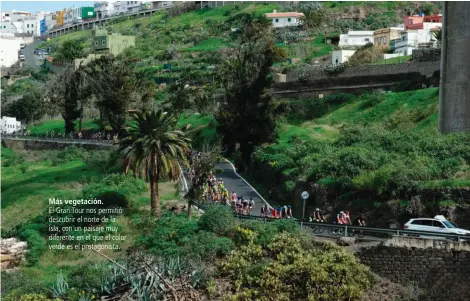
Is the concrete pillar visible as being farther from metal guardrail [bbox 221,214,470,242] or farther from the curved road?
metal guardrail [bbox 221,214,470,242]

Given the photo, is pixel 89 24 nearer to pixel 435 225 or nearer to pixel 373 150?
pixel 373 150

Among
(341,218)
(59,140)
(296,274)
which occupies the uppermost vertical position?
(341,218)

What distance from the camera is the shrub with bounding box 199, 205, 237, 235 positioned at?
26.9 m

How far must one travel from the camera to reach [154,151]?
103 feet

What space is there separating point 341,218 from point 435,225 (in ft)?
12.0

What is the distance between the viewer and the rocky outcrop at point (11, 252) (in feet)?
98.6

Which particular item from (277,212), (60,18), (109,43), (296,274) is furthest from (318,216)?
(60,18)

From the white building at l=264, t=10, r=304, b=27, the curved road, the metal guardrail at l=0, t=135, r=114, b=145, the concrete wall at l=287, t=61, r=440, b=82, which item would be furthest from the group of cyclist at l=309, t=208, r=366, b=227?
the white building at l=264, t=10, r=304, b=27

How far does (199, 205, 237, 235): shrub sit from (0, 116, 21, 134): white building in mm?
50717

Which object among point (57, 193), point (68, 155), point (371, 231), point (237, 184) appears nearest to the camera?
point (371, 231)

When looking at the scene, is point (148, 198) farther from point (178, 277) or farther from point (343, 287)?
point (343, 287)

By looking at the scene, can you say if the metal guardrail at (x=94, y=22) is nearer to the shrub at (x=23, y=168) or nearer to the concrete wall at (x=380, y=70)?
the concrete wall at (x=380, y=70)

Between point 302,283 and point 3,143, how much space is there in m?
46.9

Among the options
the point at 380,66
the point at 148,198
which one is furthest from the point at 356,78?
the point at 148,198
